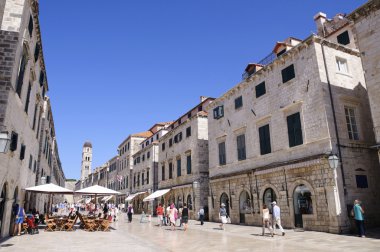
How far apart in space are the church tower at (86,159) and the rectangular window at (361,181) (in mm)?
110189

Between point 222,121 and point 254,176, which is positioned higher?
point 222,121

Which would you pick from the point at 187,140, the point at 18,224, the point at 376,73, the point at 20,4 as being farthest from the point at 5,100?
the point at 187,140

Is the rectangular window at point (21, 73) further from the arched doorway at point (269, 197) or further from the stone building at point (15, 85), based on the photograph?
the arched doorway at point (269, 197)

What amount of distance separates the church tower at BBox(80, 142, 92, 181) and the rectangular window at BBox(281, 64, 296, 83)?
107 metres

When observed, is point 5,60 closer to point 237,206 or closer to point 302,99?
point 302,99

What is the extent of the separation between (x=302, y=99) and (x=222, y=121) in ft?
26.9

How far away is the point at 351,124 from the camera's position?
15.3 metres

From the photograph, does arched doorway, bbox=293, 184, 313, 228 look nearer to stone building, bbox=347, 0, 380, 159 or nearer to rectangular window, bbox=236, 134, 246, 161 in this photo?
stone building, bbox=347, 0, 380, 159

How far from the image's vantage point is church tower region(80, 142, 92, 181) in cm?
11256

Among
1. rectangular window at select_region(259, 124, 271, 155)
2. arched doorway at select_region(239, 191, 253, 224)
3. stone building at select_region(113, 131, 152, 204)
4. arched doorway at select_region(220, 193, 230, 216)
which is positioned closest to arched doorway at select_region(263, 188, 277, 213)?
arched doorway at select_region(239, 191, 253, 224)

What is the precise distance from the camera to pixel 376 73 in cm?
1239

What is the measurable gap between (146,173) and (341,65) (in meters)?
29.7

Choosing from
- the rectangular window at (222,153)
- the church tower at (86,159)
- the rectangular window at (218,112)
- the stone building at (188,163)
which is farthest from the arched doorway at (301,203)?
the church tower at (86,159)

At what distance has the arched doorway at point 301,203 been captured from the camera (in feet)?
48.7
